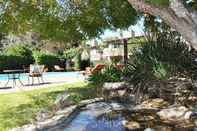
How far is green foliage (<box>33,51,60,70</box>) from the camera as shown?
129 feet

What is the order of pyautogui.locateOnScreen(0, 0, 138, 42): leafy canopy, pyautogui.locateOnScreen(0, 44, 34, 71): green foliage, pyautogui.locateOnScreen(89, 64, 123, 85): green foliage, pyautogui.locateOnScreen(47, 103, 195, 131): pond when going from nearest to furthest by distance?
1. pyautogui.locateOnScreen(47, 103, 195, 131): pond
2. pyautogui.locateOnScreen(0, 0, 138, 42): leafy canopy
3. pyautogui.locateOnScreen(89, 64, 123, 85): green foliage
4. pyautogui.locateOnScreen(0, 44, 34, 71): green foliage

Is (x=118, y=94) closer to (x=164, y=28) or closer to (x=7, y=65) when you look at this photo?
(x=164, y=28)

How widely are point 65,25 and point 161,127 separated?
28.8 ft

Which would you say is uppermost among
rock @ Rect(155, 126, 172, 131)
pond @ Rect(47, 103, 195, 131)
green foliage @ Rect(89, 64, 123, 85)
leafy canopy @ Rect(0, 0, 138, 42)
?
leafy canopy @ Rect(0, 0, 138, 42)

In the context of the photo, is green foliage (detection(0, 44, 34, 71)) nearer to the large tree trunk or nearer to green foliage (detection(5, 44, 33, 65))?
green foliage (detection(5, 44, 33, 65))

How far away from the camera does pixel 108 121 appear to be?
416 inches

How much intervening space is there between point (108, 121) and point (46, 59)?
1185 inches

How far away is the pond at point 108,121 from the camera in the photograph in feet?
31.2

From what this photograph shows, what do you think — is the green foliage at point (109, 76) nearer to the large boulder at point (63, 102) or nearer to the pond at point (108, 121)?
the large boulder at point (63, 102)

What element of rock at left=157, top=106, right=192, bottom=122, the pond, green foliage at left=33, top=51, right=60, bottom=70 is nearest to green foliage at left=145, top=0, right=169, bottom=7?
the pond

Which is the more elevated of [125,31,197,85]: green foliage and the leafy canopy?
the leafy canopy

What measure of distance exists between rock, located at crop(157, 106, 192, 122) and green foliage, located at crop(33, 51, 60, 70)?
95.5 feet

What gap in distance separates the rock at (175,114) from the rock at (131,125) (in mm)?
956

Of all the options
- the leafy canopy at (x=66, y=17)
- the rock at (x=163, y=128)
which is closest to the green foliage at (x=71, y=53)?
the leafy canopy at (x=66, y=17)
